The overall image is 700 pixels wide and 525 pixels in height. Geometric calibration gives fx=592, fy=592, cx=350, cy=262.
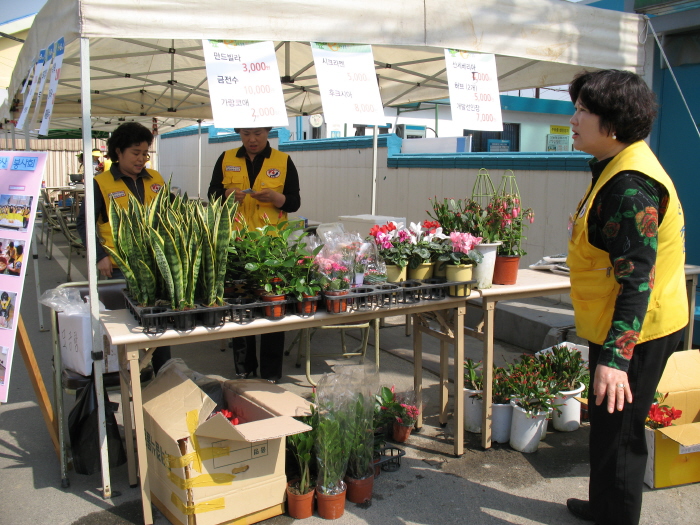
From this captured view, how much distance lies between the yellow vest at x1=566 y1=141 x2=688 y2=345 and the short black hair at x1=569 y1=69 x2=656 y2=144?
8cm

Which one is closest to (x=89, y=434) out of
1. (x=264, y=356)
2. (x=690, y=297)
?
(x=264, y=356)

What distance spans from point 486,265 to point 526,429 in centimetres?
94

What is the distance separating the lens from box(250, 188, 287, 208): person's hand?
397 centimetres

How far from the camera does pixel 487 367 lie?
3.16 meters

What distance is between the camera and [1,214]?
2676mm

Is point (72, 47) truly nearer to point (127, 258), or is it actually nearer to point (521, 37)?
point (127, 258)

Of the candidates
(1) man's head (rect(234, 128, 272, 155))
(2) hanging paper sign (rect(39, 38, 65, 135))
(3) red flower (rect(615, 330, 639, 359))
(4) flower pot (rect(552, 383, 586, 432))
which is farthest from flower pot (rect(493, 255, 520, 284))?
(2) hanging paper sign (rect(39, 38, 65, 135))

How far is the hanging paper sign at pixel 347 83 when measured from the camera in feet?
9.72

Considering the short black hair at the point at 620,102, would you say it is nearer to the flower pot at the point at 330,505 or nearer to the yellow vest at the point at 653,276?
the yellow vest at the point at 653,276

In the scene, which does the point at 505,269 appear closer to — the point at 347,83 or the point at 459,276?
the point at 459,276

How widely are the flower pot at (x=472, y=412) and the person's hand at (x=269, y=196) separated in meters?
1.74

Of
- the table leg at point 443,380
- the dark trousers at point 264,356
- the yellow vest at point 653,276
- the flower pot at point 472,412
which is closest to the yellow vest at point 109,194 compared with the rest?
the dark trousers at point 264,356

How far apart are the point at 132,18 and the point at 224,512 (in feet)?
7.00

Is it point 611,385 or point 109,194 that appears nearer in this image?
point 611,385
